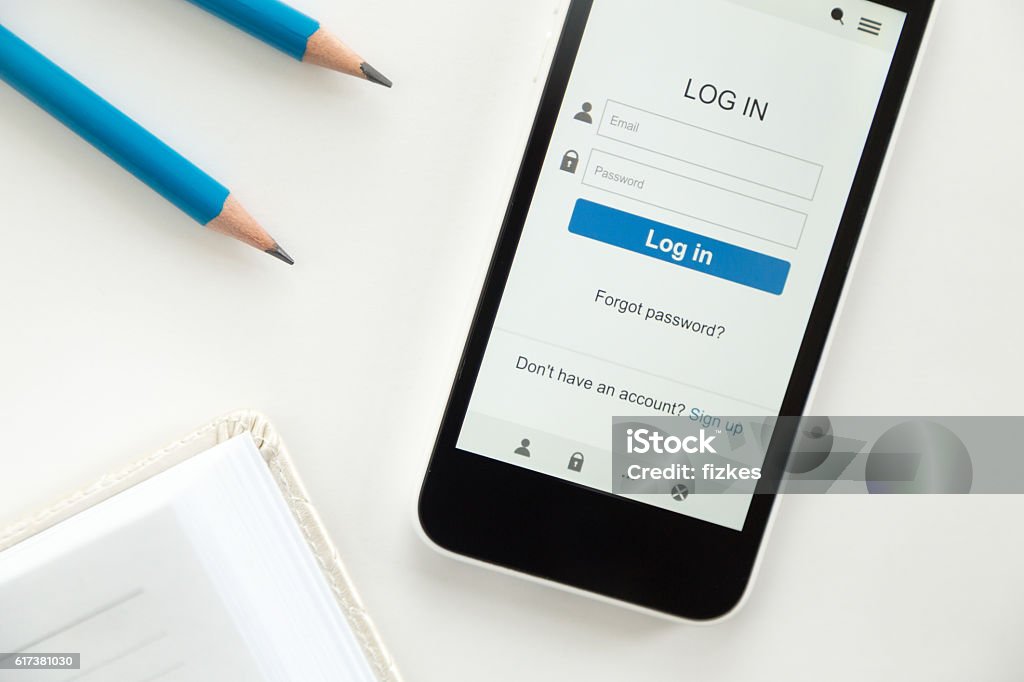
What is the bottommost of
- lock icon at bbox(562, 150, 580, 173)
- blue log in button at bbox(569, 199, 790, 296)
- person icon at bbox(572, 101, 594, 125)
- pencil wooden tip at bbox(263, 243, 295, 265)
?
pencil wooden tip at bbox(263, 243, 295, 265)

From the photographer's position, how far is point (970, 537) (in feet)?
1.29

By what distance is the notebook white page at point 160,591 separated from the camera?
305 mm

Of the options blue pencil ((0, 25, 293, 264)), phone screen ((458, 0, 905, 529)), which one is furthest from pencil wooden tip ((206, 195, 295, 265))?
phone screen ((458, 0, 905, 529))

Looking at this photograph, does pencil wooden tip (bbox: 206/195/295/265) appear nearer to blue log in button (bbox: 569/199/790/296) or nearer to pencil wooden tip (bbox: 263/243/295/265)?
pencil wooden tip (bbox: 263/243/295/265)

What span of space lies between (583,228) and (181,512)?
209 millimetres

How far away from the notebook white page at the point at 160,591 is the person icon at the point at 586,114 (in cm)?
21

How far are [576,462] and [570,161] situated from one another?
138 mm

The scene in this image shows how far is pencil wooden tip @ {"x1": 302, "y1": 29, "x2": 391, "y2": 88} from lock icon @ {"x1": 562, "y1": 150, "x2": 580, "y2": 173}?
3.3 inches

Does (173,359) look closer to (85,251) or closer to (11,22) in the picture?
(85,251)

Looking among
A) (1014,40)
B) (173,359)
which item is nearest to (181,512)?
(173,359)

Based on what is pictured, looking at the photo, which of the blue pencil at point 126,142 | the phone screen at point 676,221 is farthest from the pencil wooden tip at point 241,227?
the phone screen at point 676,221

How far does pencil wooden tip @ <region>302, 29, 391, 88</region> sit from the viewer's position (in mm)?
334

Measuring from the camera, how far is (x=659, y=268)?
358 millimetres

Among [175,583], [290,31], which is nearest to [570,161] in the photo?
[290,31]
